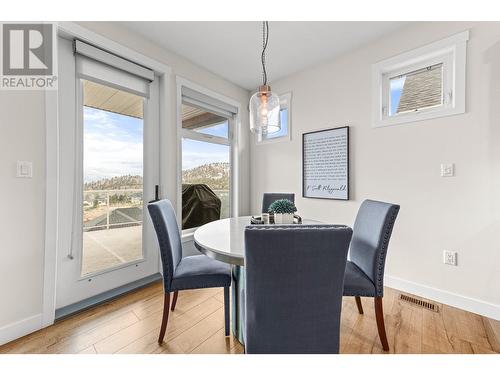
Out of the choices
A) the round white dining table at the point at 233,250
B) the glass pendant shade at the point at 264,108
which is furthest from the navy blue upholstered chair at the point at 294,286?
the glass pendant shade at the point at 264,108

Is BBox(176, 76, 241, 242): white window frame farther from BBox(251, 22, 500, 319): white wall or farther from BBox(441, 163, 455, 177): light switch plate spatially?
BBox(441, 163, 455, 177): light switch plate

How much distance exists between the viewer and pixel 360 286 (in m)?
1.46

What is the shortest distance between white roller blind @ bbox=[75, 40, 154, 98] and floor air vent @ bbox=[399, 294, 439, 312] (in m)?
3.26

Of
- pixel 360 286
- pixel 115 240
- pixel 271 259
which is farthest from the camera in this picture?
pixel 115 240

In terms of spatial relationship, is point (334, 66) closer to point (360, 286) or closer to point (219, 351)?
point (360, 286)

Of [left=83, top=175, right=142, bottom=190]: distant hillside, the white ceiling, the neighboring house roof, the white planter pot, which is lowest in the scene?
the white planter pot

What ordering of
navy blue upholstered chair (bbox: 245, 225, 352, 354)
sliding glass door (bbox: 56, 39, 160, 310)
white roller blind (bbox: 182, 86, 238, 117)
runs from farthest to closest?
white roller blind (bbox: 182, 86, 238, 117) → sliding glass door (bbox: 56, 39, 160, 310) → navy blue upholstered chair (bbox: 245, 225, 352, 354)

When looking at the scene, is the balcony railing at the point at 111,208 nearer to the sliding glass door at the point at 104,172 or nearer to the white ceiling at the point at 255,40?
the sliding glass door at the point at 104,172

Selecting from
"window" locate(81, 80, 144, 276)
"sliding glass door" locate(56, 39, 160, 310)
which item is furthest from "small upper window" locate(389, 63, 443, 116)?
"window" locate(81, 80, 144, 276)

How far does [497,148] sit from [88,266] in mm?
3569

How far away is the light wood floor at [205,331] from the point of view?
1.51 meters

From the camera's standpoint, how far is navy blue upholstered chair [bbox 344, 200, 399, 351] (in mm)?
1459

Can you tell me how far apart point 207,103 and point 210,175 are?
971 mm
